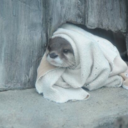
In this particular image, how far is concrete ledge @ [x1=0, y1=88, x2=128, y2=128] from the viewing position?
192cm

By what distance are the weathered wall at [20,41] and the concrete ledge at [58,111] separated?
0.35 ft

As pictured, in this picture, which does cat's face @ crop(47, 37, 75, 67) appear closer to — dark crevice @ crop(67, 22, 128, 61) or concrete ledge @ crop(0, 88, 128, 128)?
concrete ledge @ crop(0, 88, 128, 128)

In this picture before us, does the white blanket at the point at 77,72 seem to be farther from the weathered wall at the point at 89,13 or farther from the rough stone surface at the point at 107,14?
the rough stone surface at the point at 107,14

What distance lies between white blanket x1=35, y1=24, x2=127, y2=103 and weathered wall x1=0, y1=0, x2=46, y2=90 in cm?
10

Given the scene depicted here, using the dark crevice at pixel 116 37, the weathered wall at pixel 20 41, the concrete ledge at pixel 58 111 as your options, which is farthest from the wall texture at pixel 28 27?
the dark crevice at pixel 116 37

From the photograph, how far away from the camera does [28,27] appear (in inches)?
92.3

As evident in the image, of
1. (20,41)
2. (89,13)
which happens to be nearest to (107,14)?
(89,13)

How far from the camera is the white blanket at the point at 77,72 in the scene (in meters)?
2.21

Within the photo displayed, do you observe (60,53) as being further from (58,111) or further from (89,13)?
(89,13)

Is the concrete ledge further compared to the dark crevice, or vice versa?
the dark crevice

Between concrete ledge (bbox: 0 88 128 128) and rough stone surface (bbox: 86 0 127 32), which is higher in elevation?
rough stone surface (bbox: 86 0 127 32)

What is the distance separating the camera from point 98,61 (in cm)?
225

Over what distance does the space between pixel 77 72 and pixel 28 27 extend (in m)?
0.42

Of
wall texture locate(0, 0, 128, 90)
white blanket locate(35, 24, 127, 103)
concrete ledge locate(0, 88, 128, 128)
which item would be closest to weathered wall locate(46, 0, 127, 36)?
wall texture locate(0, 0, 128, 90)
